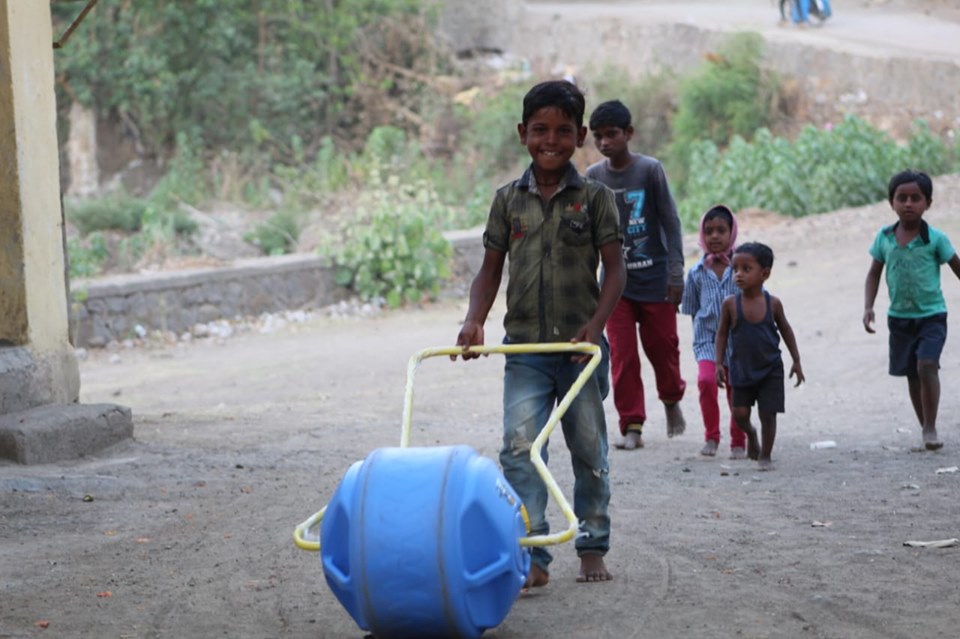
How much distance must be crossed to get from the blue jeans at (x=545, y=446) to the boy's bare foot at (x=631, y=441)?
10.0ft

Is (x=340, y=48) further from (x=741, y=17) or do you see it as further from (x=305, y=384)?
(x=305, y=384)

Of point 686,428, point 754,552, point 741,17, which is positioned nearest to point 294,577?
point 754,552

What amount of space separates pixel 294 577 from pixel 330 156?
18006mm

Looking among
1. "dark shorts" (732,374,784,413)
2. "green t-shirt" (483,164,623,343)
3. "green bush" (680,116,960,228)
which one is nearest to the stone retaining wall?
"green bush" (680,116,960,228)

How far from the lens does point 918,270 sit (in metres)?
7.21

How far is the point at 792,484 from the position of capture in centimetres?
657

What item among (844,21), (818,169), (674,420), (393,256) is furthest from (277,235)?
(844,21)

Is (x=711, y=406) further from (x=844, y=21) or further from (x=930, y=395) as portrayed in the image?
(x=844, y=21)

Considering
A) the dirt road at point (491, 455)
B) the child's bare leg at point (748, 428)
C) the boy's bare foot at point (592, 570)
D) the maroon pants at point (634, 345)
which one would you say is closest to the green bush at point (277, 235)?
the dirt road at point (491, 455)

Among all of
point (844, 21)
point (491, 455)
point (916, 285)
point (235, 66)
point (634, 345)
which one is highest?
point (844, 21)

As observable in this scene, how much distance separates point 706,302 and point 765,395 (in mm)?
791

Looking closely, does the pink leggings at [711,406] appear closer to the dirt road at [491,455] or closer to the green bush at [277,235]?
the dirt road at [491,455]

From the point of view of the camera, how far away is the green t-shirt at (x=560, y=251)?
467cm

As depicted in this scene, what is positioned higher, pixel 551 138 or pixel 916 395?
pixel 551 138
